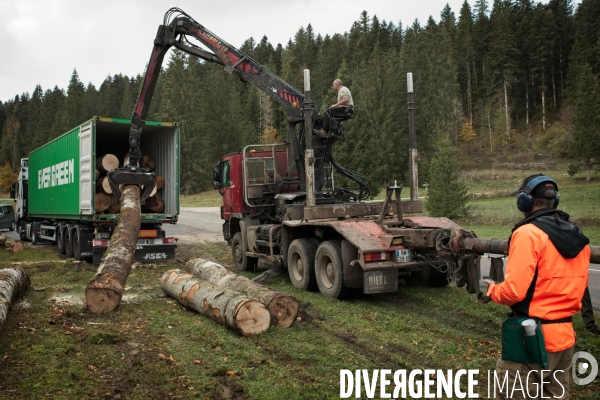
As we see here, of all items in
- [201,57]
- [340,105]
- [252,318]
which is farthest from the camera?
[201,57]

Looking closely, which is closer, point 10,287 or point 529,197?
point 529,197

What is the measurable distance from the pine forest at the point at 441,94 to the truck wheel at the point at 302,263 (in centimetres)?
3111

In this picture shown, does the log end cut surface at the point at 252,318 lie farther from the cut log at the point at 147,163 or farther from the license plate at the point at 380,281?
the cut log at the point at 147,163

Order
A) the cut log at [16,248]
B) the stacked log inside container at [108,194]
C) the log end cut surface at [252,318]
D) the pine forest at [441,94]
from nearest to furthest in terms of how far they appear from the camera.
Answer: the log end cut surface at [252,318] → the stacked log inside container at [108,194] → the cut log at [16,248] → the pine forest at [441,94]

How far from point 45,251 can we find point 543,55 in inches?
2418

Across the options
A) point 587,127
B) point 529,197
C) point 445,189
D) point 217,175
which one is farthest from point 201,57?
point 587,127

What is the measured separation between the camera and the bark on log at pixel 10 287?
7.20 m

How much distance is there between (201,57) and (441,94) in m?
43.1

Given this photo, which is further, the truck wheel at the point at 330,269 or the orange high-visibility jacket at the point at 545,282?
the truck wheel at the point at 330,269

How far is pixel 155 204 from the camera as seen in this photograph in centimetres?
1444

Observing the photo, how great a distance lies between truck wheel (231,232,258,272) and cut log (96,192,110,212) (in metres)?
3.38

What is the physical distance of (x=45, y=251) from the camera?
16969 mm

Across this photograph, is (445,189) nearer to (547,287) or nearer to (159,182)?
(159,182)

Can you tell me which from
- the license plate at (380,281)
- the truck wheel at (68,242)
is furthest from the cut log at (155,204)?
the license plate at (380,281)
